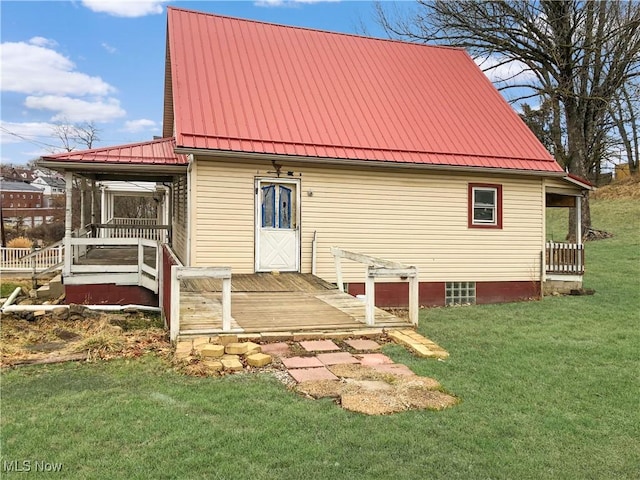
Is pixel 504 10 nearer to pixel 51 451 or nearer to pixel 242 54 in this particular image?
pixel 242 54

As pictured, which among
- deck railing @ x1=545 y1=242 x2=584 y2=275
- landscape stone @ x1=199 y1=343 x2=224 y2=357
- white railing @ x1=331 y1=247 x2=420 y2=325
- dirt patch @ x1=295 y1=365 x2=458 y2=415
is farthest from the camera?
deck railing @ x1=545 y1=242 x2=584 y2=275

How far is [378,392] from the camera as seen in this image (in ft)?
16.5

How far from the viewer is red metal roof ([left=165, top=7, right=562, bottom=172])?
1121cm

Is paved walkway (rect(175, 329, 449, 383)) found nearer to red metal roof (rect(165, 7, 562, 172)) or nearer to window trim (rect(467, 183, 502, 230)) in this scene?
red metal roof (rect(165, 7, 562, 172))

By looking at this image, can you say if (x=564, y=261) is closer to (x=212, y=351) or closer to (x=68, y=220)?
(x=212, y=351)

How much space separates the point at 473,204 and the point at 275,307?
6.27 m

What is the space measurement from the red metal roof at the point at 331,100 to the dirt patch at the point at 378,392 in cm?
625

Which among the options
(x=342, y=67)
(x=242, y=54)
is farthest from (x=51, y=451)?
(x=342, y=67)

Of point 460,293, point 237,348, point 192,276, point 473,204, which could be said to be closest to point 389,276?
point 237,348

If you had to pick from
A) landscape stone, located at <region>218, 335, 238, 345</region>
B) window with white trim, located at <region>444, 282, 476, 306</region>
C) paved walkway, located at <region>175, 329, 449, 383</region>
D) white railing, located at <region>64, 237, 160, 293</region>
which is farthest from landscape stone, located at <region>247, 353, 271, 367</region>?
window with white trim, located at <region>444, 282, 476, 306</region>

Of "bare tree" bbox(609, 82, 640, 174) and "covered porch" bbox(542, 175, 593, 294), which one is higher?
"bare tree" bbox(609, 82, 640, 174)

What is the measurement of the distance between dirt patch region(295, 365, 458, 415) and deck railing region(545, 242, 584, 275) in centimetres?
915

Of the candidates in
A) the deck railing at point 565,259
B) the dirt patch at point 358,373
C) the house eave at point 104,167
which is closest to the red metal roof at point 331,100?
the house eave at point 104,167

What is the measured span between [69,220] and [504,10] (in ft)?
60.5
